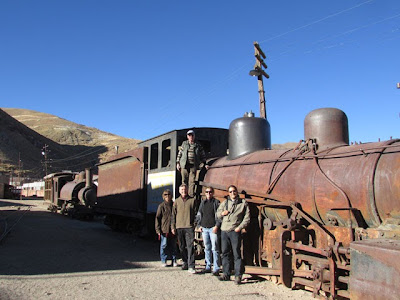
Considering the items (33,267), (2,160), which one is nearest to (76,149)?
(2,160)

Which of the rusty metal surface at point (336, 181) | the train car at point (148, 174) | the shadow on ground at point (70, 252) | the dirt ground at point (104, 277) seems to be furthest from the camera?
the train car at point (148, 174)

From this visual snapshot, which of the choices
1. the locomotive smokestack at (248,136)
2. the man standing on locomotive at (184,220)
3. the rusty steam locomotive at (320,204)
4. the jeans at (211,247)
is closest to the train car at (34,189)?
the man standing on locomotive at (184,220)

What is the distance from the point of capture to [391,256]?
338 centimetres

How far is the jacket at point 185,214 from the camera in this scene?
6.87m

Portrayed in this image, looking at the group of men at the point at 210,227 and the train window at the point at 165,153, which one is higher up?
the train window at the point at 165,153

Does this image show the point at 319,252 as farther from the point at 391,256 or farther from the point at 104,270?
the point at 104,270

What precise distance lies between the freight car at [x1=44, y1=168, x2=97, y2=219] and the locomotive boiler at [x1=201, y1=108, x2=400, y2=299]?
14127mm

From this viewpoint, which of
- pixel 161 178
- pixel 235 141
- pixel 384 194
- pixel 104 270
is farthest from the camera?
pixel 161 178

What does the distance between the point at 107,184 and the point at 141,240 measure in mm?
3671

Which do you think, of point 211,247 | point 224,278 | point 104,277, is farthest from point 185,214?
point 104,277

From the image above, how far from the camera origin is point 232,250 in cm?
623

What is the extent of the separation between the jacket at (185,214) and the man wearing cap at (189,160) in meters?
0.64

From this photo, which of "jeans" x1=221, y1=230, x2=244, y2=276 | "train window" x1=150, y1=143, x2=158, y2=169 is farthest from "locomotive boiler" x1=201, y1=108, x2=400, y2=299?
"train window" x1=150, y1=143, x2=158, y2=169

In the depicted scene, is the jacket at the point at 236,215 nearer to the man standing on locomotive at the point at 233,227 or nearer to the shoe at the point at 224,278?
the man standing on locomotive at the point at 233,227
